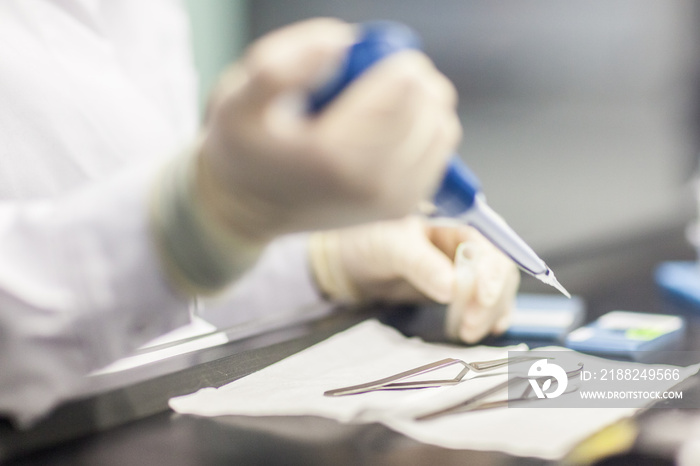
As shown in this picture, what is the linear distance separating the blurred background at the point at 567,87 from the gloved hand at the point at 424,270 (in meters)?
0.99

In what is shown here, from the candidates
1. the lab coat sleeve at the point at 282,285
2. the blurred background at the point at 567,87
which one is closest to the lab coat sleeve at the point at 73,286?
the lab coat sleeve at the point at 282,285

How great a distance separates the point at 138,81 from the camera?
652 mm

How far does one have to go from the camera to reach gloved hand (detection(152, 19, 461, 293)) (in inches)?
8.4

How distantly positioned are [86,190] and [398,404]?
0.60 feet

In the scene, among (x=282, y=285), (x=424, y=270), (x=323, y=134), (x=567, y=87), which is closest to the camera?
(x=323, y=134)

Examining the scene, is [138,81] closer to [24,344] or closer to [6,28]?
[6,28]

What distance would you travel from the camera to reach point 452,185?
0.87 ft

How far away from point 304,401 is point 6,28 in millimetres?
401

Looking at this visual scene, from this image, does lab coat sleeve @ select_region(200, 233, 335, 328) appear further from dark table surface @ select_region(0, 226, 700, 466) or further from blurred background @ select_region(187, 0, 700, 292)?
blurred background @ select_region(187, 0, 700, 292)

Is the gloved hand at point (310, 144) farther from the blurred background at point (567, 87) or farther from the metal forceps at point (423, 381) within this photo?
the blurred background at point (567, 87)

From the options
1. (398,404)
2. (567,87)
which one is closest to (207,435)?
(398,404)

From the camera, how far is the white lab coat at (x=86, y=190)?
283 millimetres

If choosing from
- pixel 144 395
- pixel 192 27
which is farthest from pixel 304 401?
pixel 192 27

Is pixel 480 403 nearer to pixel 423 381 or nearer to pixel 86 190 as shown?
pixel 423 381
